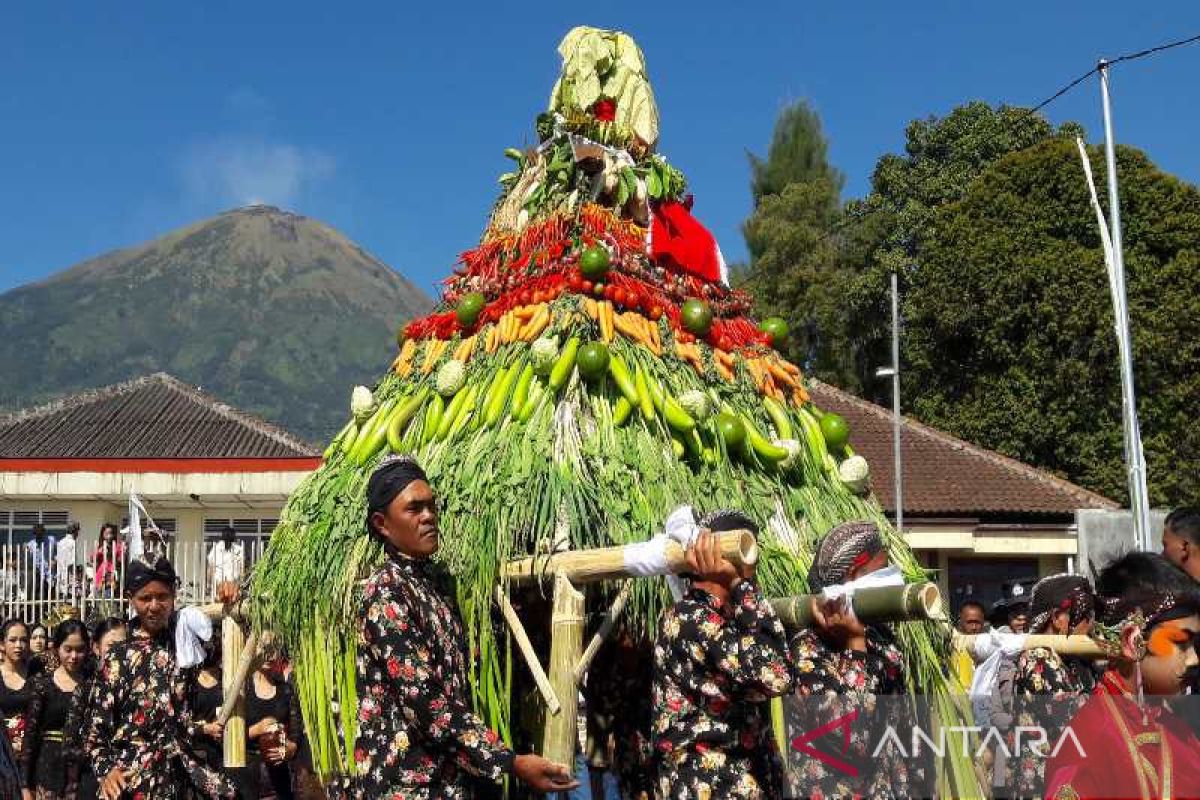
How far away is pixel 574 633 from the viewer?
14.5ft

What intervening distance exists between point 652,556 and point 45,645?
7.14 m

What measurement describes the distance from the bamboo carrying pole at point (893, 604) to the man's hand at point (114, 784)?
9.56ft

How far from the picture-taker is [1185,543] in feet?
14.8

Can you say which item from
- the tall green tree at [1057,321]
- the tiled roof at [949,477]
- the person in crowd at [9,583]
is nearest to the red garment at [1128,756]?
the person in crowd at [9,583]

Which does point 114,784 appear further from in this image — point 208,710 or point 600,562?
point 600,562

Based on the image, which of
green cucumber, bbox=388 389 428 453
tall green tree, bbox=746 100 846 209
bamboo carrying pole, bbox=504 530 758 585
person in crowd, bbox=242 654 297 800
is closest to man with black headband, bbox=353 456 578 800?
bamboo carrying pole, bbox=504 530 758 585

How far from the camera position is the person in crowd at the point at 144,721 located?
5.38 m

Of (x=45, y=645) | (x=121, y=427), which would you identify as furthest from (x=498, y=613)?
(x=121, y=427)

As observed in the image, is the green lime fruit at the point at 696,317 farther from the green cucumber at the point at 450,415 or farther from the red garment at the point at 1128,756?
the red garment at the point at 1128,756

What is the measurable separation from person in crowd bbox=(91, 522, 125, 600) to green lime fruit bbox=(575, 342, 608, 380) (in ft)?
40.3

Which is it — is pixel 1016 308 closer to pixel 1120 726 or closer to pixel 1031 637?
pixel 1031 637

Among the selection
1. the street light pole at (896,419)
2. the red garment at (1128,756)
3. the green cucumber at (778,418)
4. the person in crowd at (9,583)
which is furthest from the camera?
the street light pole at (896,419)

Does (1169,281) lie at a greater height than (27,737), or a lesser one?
greater

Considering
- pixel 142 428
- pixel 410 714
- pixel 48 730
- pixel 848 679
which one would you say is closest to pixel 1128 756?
pixel 848 679
